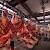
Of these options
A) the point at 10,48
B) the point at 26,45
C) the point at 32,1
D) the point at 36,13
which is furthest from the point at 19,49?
the point at 36,13

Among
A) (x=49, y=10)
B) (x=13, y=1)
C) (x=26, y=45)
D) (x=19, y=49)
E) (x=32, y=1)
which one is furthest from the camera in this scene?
(x=49, y=10)

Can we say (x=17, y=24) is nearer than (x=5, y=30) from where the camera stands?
No

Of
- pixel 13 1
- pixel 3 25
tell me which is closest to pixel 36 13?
pixel 13 1

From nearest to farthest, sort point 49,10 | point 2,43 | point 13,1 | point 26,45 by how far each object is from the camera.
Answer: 1. point 2,43
2. point 26,45
3. point 13,1
4. point 49,10

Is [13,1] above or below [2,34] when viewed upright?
above

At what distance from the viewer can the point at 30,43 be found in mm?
1926

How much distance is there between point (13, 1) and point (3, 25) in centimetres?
167

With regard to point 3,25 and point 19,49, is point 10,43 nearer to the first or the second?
point 3,25

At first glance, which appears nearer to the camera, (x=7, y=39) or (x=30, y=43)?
(x=7, y=39)

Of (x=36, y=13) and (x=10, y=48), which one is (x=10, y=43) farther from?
(x=36, y=13)

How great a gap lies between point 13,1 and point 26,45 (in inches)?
49.5

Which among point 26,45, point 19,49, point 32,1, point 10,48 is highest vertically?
point 32,1

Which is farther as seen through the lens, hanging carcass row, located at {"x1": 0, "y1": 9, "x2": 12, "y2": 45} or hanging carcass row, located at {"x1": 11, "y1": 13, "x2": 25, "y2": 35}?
hanging carcass row, located at {"x1": 11, "y1": 13, "x2": 25, "y2": 35}

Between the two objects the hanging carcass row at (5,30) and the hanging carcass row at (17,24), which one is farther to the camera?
the hanging carcass row at (17,24)
